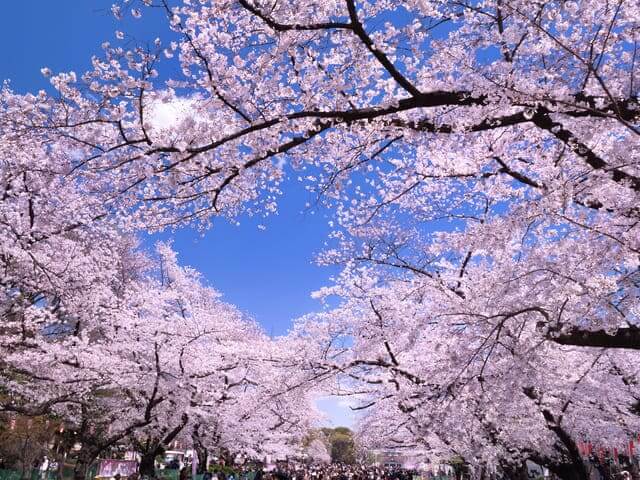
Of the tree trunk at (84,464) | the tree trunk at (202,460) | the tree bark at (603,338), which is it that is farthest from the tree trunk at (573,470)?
the tree trunk at (202,460)

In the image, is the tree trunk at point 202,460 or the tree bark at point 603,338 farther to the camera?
the tree trunk at point 202,460

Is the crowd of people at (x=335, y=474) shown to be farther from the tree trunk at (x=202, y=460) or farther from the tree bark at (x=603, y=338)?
the tree bark at (x=603, y=338)

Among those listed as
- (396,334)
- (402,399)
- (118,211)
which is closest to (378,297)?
(396,334)

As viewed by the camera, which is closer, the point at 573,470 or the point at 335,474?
the point at 573,470

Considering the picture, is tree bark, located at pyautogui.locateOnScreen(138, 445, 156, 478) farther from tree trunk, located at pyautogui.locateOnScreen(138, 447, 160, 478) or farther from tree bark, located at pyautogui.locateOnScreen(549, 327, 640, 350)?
tree bark, located at pyautogui.locateOnScreen(549, 327, 640, 350)


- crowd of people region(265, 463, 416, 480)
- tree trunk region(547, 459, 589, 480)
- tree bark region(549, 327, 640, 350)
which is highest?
tree bark region(549, 327, 640, 350)

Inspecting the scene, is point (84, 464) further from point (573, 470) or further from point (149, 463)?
point (573, 470)

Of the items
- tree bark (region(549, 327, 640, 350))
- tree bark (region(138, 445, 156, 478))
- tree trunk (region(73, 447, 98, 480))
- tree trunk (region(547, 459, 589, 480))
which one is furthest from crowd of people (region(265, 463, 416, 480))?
tree bark (region(549, 327, 640, 350))

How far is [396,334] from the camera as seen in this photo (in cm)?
1036

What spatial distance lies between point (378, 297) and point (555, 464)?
6.42m

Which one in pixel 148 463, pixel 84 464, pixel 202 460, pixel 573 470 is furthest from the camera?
pixel 202 460

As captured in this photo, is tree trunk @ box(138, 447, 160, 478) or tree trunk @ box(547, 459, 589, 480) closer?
tree trunk @ box(547, 459, 589, 480)

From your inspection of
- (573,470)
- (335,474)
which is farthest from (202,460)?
(573,470)

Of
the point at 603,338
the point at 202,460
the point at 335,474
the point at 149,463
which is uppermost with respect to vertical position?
the point at 603,338
